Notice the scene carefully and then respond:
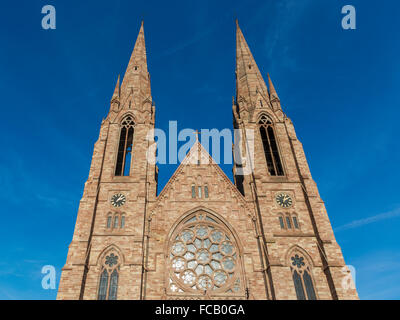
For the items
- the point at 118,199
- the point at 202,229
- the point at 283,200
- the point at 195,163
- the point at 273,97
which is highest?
the point at 273,97

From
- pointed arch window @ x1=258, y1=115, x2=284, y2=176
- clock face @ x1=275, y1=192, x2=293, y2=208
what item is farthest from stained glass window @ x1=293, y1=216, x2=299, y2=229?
pointed arch window @ x1=258, y1=115, x2=284, y2=176

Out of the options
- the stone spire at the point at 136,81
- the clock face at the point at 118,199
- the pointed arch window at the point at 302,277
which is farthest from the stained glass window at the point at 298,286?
the stone spire at the point at 136,81

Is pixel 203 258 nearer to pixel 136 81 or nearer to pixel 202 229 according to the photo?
pixel 202 229

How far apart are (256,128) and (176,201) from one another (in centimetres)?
1105

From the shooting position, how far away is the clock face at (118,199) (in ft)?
81.8

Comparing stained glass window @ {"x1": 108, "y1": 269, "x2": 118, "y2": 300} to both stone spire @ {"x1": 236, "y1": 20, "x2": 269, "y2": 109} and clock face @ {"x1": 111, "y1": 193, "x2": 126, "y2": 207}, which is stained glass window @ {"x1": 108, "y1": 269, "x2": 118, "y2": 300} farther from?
stone spire @ {"x1": 236, "y1": 20, "x2": 269, "y2": 109}

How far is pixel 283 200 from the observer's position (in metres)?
25.5

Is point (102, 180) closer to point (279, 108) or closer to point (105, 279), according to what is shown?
point (105, 279)

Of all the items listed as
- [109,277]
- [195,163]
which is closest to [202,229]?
[195,163]

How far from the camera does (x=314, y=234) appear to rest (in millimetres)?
23500

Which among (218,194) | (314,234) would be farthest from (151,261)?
(314,234)

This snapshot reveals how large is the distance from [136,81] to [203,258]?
2116 centimetres

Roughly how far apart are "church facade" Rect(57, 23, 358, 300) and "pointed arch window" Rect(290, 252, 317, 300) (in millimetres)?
68

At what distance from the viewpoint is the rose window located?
21469 millimetres
